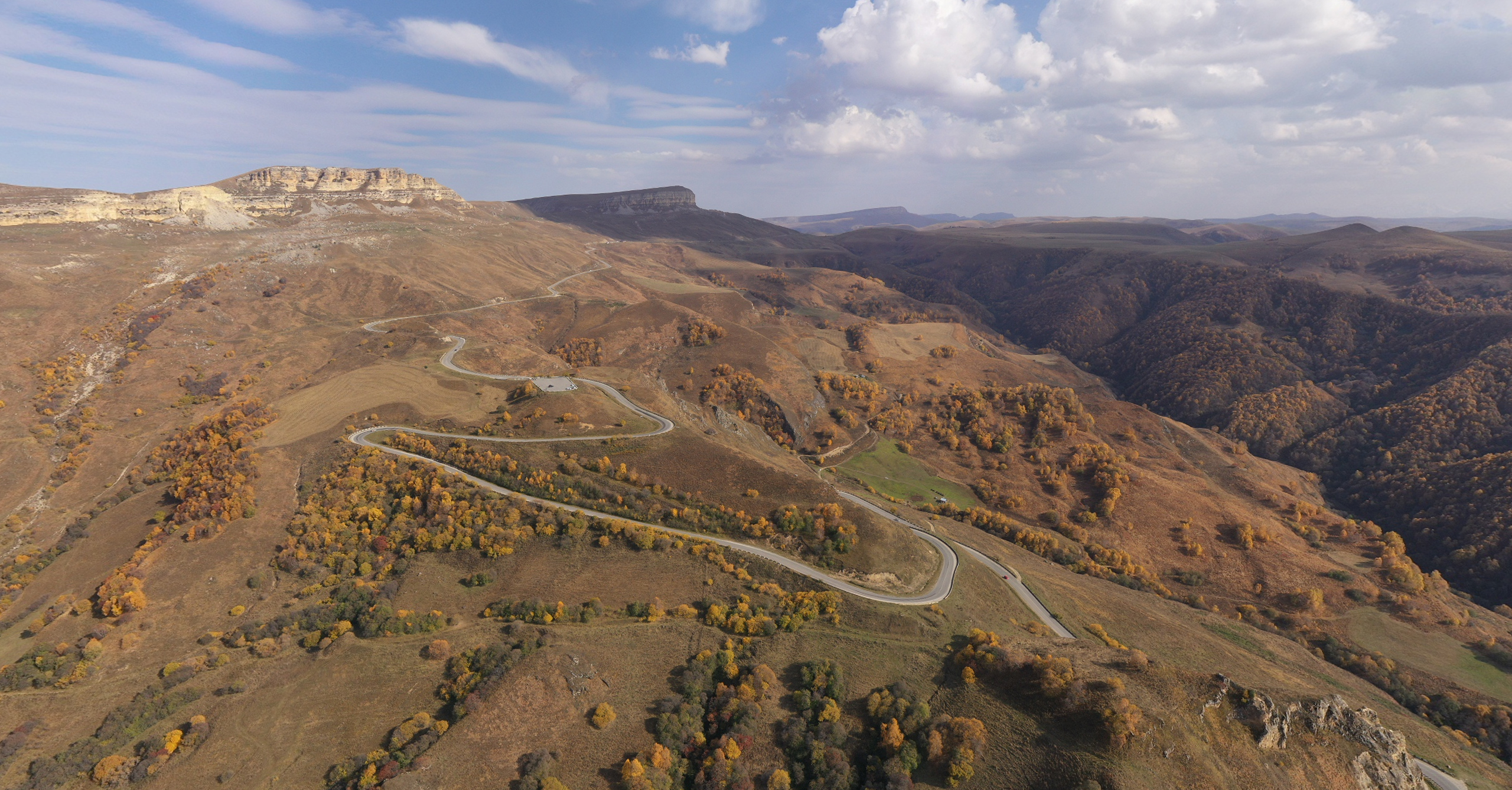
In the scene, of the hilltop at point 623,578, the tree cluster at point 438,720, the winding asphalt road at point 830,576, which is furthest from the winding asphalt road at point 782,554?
the tree cluster at point 438,720

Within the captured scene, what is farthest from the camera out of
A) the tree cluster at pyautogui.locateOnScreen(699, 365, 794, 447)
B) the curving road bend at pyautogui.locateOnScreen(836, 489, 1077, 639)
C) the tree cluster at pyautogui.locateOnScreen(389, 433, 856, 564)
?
the tree cluster at pyautogui.locateOnScreen(699, 365, 794, 447)

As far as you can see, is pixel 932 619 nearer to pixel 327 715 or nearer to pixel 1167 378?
pixel 327 715

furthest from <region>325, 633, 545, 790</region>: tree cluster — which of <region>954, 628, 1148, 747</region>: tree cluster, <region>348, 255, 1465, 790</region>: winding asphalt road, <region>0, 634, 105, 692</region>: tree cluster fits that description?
<region>954, 628, 1148, 747</region>: tree cluster

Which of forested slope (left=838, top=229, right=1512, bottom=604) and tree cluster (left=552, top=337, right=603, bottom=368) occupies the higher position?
tree cluster (left=552, top=337, right=603, bottom=368)

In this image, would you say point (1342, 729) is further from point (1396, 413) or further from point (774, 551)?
point (1396, 413)

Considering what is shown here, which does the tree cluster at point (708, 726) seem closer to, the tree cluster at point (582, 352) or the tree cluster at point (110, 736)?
the tree cluster at point (110, 736)

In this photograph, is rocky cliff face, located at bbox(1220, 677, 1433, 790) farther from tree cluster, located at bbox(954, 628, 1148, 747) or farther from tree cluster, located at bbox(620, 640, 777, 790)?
tree cluster, located at bbox(620, 640, 777, 790)

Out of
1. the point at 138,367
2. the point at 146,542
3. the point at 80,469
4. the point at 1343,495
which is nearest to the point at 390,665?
the point at 146,542
